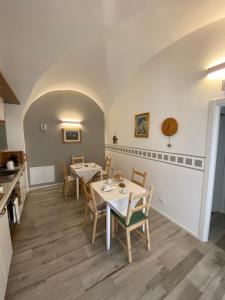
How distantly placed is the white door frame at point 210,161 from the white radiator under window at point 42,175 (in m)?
3.81

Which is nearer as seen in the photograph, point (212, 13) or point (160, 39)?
point (212, 13)

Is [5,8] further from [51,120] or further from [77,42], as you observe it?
[51,120]

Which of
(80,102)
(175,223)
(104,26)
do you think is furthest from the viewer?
(80,102)

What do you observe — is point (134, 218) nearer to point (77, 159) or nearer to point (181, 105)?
point (181, 105)

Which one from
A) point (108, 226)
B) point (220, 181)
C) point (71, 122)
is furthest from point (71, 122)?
point (220, 181)

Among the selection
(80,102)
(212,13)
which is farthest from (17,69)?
(212,13)

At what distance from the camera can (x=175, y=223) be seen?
2.46m

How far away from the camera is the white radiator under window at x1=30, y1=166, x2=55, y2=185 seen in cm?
390

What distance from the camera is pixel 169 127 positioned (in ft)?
7.97

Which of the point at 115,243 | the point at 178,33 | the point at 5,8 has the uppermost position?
the point at 178,33

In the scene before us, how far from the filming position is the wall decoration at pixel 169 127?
7.72 feet

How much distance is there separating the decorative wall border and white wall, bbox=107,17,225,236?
6cm

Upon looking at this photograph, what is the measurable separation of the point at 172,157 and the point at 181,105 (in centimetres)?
89

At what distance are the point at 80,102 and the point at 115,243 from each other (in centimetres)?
390
